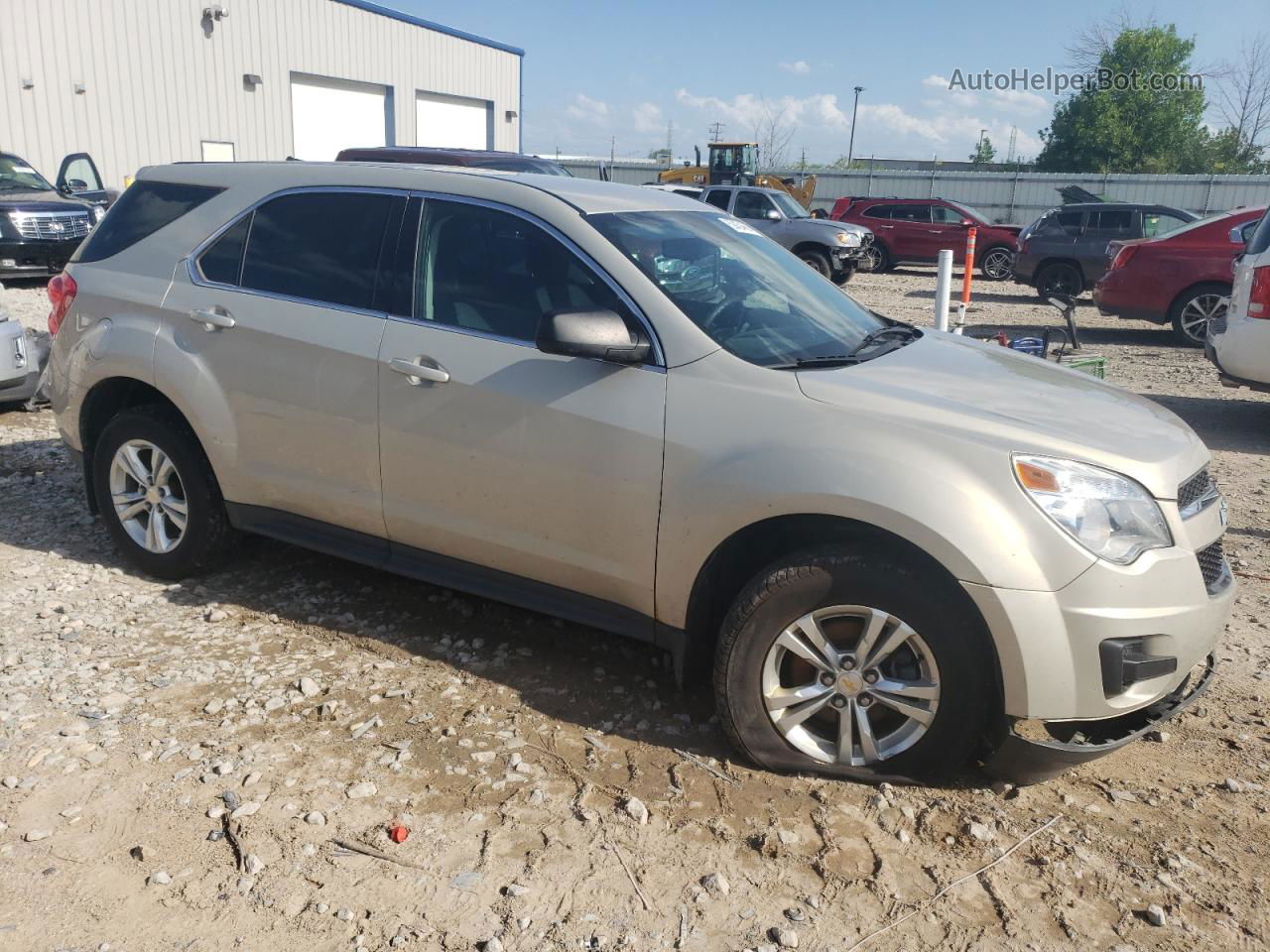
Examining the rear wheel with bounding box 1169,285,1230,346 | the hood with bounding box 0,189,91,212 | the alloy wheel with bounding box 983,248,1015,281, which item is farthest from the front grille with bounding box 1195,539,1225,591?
the alloy wheel with bounding box 983,248,1015,281

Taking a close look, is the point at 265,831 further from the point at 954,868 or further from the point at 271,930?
the point at 954,868

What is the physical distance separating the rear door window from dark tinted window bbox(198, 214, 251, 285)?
0.04m

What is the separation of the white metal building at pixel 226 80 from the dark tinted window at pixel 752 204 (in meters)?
12.2

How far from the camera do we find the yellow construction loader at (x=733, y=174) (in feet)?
96.8

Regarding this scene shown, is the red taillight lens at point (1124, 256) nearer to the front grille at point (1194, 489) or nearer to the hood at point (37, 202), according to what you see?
the front grille at point (1194, 489)

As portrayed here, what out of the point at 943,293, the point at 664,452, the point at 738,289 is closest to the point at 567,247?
the point at 738,289

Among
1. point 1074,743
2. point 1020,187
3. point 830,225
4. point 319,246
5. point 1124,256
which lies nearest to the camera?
point 1074,743

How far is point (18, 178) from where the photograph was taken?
653 inches

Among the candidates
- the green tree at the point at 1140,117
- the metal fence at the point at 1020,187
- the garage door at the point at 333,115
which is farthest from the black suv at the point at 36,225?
the green tree at the point at 1140,117

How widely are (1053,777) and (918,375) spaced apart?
1.34 m

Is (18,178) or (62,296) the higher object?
(18,178)

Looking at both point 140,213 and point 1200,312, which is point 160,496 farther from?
point 1200,312

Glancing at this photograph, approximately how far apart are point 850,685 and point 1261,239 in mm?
6387

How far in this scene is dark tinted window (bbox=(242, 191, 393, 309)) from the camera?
4.02 m
